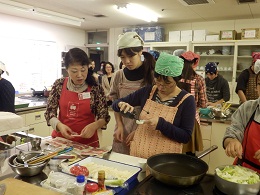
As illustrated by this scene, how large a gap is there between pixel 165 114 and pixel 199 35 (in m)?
4.31

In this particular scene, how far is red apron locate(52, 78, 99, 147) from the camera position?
5.74 feet

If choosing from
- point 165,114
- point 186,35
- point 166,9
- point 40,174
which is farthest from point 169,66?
point 186,35

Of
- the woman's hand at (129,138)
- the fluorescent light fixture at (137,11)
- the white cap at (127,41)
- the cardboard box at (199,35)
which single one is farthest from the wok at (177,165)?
the cardboard box at (199,35)

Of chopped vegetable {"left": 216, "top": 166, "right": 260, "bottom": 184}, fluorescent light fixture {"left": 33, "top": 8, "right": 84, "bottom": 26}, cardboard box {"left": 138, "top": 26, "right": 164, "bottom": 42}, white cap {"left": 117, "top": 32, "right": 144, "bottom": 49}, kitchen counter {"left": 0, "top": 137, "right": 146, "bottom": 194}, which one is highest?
fluorescent light fixture {"left": 33, "top": 8, "right": 84, "bottom": 26}

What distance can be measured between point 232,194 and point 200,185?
0.15 meters

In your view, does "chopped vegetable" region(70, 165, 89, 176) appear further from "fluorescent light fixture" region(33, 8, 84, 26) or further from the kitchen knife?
"fluorescent light fixture" region(33, 8, 84, 26)

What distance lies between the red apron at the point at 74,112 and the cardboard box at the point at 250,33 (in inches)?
165

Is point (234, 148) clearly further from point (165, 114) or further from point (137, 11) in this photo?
point (137, 11)

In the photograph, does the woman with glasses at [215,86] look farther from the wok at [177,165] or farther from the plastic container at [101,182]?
the plastic container at [101,182]

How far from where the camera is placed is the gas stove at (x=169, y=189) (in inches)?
39.9

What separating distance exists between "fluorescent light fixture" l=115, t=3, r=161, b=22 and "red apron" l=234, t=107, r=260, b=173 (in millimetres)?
3366

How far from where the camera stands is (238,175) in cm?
105

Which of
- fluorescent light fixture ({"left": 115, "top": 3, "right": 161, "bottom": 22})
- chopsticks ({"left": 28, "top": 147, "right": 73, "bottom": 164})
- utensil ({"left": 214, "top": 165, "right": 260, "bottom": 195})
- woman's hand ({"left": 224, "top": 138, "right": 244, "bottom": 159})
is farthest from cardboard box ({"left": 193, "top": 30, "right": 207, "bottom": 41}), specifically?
utensil ({"left": 214, "top": 165, "right": 260, "bottom": 195})

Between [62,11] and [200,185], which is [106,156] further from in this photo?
[62,11]
